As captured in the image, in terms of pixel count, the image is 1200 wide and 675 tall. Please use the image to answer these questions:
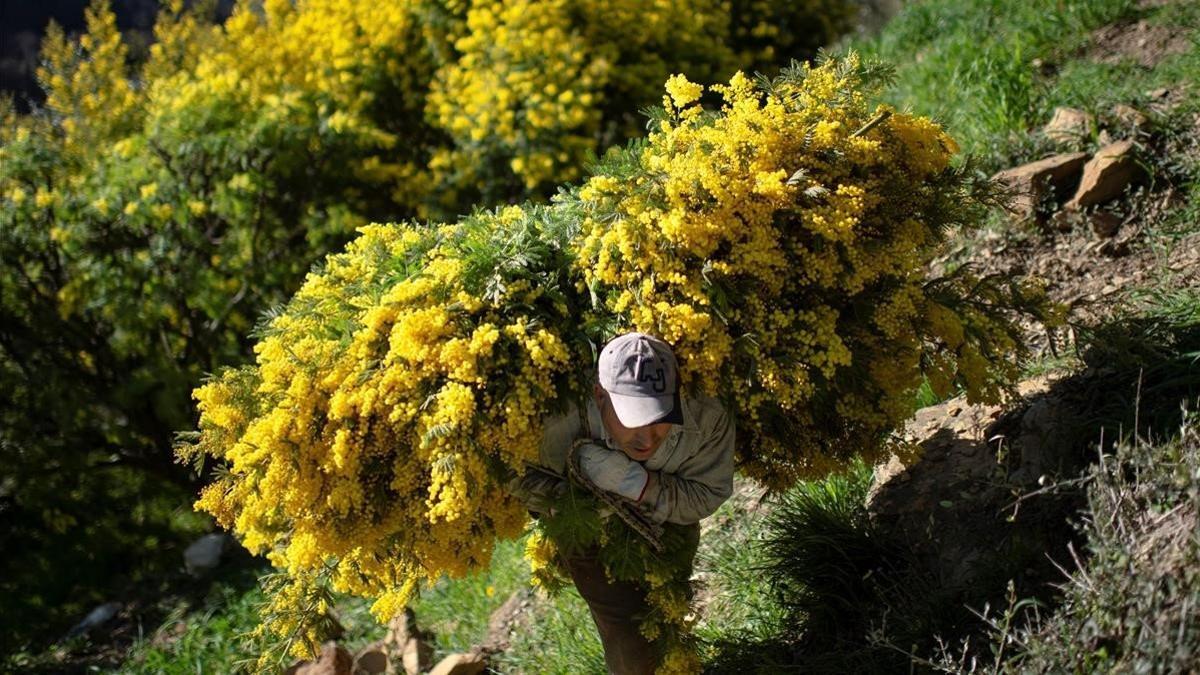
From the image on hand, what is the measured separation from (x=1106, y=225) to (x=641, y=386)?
103 inches

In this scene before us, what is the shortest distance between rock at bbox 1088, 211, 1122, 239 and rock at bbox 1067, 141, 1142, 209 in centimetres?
9

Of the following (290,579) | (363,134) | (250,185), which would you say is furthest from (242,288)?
(290,579)

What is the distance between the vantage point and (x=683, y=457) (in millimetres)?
2881

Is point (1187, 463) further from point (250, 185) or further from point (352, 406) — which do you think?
point (250, 185)

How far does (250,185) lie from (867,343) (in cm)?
438

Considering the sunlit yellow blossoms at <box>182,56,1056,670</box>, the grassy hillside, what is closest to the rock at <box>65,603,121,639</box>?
the grassy hillside

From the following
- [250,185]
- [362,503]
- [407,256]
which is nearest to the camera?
[362,503]

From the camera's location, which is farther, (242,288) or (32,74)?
(32,74)

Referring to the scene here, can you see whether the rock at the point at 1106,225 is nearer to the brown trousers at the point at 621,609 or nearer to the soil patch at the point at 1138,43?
the soil patch at the point at 1138,43

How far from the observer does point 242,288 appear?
6.24 meters

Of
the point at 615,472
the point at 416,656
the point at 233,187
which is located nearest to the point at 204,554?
the point at 233,187

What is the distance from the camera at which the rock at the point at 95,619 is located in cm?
582

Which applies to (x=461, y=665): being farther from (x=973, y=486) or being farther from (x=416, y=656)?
(x=973, y=486)

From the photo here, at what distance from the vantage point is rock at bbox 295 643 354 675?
4.20 metres
